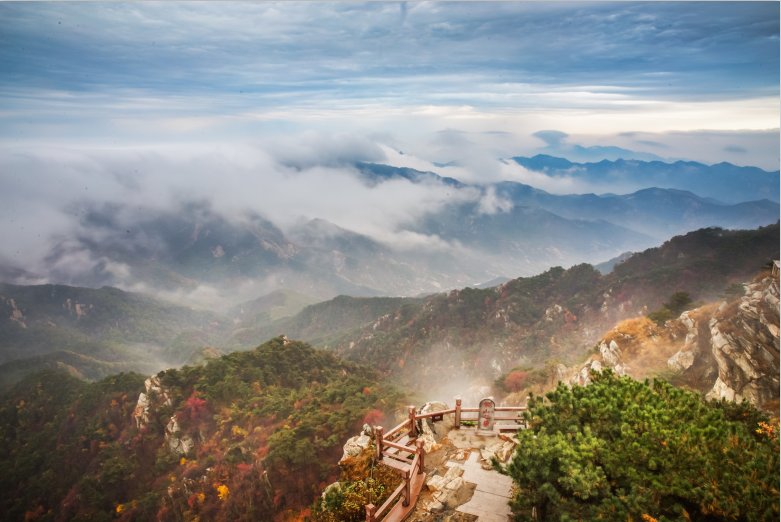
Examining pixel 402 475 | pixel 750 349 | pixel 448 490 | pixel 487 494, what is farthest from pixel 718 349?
pixel 402 475

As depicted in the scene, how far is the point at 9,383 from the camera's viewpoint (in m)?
112

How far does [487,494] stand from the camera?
49.0 feet

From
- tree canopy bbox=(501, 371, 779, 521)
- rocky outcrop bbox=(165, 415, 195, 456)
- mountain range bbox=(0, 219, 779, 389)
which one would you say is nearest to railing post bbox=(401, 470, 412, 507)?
tree canopy bbox=(501, 371, 779, 521)

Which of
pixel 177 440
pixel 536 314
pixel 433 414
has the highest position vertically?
pixel 433 414

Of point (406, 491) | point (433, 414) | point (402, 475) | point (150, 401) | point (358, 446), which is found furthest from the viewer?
point (150, 401)

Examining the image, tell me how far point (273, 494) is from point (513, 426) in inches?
1161

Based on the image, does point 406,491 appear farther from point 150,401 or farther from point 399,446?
point 150,401

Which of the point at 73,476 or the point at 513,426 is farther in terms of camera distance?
the point at 73,476

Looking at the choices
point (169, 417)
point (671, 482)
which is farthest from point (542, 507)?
point (169, 417)

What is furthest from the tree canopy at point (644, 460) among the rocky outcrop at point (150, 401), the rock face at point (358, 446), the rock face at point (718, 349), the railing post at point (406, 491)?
the rocky outcrop at point (150, 401)

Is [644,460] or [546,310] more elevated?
[644,460]

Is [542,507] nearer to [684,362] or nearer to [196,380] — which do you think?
[684,362]

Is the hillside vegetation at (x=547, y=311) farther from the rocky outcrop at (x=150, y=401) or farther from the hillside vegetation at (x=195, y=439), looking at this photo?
the rocky outcrop at (x=150, y=401)

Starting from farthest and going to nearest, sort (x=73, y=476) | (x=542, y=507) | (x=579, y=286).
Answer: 1. (x=579, y=286)
2. (x=73, y=476)
3. (x=542, y=507)
